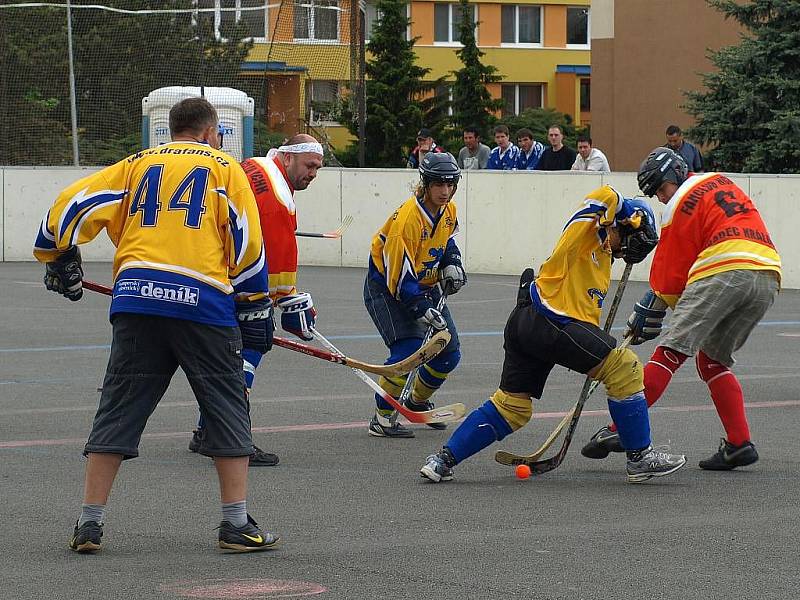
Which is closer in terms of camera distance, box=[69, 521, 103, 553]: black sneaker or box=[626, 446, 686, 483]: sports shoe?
box=[69, 521, 103, 553]: black sneaker

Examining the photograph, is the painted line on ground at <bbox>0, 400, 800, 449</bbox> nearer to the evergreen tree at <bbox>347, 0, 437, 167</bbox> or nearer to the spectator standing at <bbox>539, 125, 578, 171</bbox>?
the spectator standing at <bbox>539, 125, 578, 171</bbox>

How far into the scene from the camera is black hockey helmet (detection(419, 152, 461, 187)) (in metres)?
7.83

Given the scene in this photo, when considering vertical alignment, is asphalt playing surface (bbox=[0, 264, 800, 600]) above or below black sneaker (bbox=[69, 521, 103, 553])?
below

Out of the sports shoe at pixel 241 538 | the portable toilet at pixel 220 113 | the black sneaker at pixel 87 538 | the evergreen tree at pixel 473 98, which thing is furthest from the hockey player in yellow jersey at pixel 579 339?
the evergreen tree at pixel 473 98

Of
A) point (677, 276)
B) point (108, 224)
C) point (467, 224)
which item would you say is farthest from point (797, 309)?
point (108, 224)

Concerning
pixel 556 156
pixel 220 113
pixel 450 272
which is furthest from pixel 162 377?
pixel 220 113

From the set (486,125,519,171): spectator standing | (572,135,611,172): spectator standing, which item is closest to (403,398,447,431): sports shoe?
(572,135,611,172): spectator standing

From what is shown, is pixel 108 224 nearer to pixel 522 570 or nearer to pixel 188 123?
pixel 188 123

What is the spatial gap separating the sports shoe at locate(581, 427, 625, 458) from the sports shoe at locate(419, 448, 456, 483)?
0.83 meters

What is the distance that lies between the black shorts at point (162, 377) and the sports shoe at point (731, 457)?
270 centimetres

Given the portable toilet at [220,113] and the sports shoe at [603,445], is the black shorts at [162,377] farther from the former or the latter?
the portable toilet at [220,113]

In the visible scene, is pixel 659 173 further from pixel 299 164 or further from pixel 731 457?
pixel 299 164

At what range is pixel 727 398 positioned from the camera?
284 inches

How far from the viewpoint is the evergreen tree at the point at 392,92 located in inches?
1487
